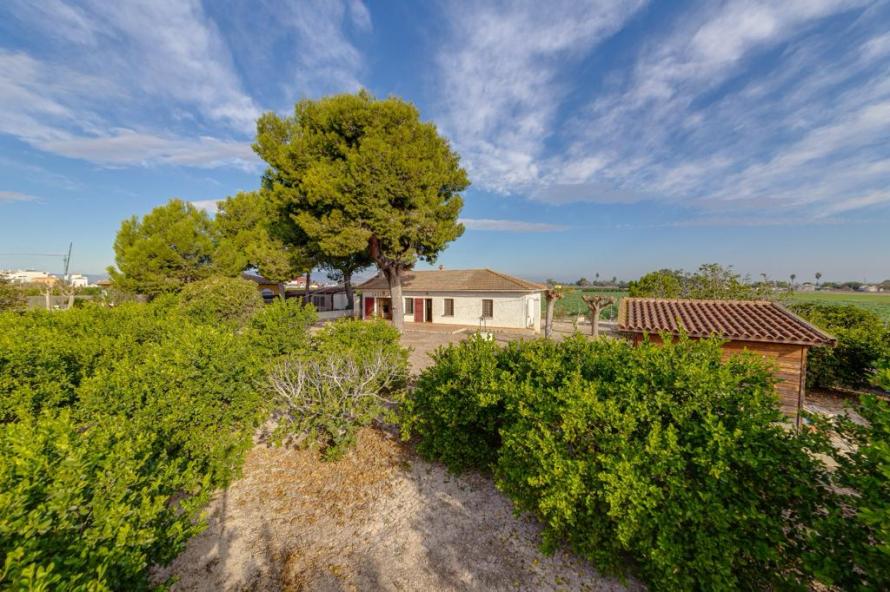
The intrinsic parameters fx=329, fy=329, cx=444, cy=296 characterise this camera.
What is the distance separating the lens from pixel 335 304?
31.1 m

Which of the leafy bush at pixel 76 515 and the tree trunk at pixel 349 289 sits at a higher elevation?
the tree trunk at pixel 349 289

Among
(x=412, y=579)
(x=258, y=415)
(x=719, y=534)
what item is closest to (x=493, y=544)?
(x=412, y=579)

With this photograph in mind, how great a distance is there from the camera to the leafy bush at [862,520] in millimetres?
1964

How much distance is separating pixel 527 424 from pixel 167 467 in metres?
3.46

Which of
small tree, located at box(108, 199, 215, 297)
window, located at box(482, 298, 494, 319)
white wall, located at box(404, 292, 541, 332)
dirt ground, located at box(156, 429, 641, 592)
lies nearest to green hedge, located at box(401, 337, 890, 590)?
dirt ground, located at box(156, 429, 641, 592)

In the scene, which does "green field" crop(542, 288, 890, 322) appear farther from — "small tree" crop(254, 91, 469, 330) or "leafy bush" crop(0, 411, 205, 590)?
"leafy bush" crop(0, 411, 205, 590)

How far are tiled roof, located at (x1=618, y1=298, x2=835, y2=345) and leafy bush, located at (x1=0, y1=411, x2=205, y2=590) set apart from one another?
23.5 feet

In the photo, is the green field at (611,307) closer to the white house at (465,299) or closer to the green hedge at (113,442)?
the white house at (465,299)

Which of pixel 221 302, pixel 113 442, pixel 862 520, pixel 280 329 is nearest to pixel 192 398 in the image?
pixel 113 442

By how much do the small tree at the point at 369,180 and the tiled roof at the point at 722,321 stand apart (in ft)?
32.6

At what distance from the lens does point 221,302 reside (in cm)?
1395

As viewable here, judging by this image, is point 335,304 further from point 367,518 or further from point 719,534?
point 719,534

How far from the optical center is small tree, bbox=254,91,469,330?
14930 millimetres

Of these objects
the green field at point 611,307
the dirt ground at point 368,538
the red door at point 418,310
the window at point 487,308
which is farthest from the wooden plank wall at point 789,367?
the red door at point 418,310
